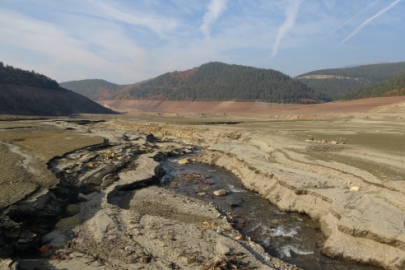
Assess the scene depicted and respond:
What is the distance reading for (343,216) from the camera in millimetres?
9914

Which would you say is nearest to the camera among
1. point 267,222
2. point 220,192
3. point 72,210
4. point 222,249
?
point 222,249

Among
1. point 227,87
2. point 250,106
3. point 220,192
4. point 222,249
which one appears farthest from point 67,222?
point 227,87

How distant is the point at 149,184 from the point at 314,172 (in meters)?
9.28

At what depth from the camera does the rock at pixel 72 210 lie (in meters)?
10.4

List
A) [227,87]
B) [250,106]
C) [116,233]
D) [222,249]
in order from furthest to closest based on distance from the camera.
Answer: [227,87], [250,106], [116,233], [222,249]

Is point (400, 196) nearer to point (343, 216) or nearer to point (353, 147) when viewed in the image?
point (343, 216)

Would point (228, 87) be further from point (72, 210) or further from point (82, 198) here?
point (72, 210)

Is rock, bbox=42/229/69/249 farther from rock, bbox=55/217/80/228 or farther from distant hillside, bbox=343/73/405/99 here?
distant hillside, bbox=343/73/405/99

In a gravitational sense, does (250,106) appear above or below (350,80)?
below

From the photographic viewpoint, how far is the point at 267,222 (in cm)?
1179

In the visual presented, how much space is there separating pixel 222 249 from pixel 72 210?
6.16 m

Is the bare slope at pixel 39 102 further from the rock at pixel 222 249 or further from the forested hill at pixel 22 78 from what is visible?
the rock at pixel 222 249

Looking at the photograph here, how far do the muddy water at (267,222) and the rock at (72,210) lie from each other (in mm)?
6125

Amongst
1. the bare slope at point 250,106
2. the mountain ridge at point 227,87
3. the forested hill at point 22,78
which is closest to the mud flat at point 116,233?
the bare slope at point 250,106
